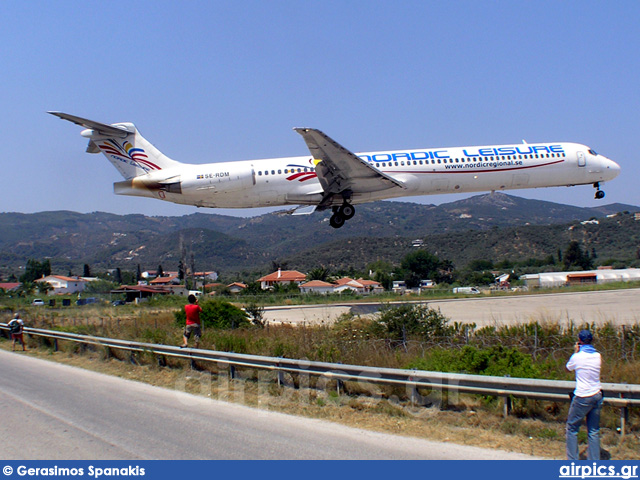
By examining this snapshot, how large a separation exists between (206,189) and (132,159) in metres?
3.50

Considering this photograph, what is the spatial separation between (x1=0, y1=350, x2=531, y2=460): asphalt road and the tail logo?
15477 millimetres

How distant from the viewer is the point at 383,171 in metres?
25.8

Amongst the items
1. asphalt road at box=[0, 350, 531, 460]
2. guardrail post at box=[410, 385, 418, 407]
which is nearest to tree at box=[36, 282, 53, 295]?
asphalt road at box=[0, 350, 531, 460]

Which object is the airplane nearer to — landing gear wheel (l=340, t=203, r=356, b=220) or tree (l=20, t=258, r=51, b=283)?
landing gear wheel (l=340, t=203, r=356, b=220)

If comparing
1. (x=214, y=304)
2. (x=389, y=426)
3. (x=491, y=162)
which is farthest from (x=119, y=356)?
(x=491, y=162)

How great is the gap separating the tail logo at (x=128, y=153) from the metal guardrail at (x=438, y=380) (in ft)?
48.1

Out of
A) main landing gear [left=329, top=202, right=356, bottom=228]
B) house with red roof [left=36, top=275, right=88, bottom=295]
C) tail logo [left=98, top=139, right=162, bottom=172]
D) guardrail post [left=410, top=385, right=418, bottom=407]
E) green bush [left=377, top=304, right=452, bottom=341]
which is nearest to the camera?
guardrail post [left=410, top=385, right=418, bottom=407]

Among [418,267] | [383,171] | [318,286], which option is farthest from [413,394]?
[318,286]

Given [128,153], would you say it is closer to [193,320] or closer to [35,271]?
[193,320]

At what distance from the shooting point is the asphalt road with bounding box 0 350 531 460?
7098mm

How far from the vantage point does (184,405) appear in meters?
10.2

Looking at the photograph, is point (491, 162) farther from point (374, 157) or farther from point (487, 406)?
point (487, 406)

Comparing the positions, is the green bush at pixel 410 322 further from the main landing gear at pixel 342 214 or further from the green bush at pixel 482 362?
the main landing gear at pixel 342 214

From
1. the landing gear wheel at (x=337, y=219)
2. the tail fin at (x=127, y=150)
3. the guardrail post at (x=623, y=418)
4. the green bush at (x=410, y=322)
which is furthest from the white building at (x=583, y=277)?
the guardrail post at (x=623, y=418)
